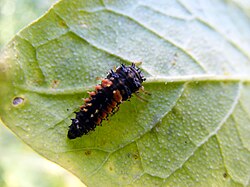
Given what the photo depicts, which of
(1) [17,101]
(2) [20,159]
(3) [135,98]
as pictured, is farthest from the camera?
(2) [20,159]

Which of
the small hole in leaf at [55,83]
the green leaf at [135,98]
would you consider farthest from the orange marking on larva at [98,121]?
the small hole in leaf at [55,83]

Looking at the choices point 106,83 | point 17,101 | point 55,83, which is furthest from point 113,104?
point 17,101

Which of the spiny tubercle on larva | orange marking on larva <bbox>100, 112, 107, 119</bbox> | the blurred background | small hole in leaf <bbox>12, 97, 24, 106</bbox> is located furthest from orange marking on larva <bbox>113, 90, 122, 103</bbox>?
the blurred background

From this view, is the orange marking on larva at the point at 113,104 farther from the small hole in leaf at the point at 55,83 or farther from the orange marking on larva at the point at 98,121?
the small hole in leaf at the point at 55,83

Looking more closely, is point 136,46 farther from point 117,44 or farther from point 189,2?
point 189,2

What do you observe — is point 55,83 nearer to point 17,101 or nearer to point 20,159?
point 17,101

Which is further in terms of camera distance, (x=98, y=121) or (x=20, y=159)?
(x=20, y=159)

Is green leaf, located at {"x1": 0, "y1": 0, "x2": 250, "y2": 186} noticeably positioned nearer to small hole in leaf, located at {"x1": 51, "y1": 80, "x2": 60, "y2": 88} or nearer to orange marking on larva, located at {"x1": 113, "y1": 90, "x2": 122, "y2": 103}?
small hole in leaf, located at {"x1": 51, "y1": 80, "x2": 60, "y2": 88}
